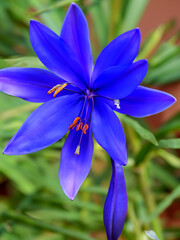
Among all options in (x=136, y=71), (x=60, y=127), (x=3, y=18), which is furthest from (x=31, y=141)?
(x=3, y=18)

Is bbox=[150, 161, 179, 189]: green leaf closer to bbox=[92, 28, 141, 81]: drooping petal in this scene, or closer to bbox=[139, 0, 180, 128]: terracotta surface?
bbox=[139, 0, 180, 128]: terracotta surface

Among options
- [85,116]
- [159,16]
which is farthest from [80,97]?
[159,16]

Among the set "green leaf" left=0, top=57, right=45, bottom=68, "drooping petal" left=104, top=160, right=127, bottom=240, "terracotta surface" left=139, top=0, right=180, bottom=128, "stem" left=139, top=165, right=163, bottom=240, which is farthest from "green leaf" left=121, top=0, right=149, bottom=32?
"drooping petal" left=104, top=160, right=127, bottom=240

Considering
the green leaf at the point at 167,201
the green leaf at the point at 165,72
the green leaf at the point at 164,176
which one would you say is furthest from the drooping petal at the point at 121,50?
the green leaf at the point at 164,176

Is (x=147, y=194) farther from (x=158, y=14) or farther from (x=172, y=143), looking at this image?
(x=158, y=14)

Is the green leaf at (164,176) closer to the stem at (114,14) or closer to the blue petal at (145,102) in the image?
the stem at (114,14)

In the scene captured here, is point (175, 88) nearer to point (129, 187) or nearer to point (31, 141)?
point (129, 187)
